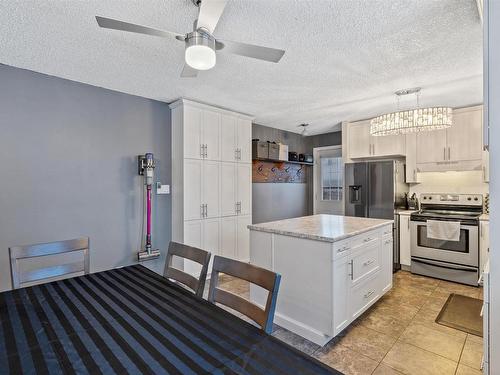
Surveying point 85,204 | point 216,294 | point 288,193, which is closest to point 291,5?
point 216,294

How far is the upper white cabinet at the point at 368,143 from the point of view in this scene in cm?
429

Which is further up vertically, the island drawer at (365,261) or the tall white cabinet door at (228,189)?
the tall white cabinet door at (228,189)

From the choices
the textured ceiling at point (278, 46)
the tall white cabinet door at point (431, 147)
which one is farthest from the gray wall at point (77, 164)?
the tall white cabinet door at point (431, 147)

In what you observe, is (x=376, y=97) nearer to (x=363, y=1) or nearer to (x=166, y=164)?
(x=363, y=1)

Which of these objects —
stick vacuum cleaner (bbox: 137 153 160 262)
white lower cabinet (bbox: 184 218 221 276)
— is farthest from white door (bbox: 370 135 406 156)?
stick vacuum cleaner (bbox: 137 153 160 262)

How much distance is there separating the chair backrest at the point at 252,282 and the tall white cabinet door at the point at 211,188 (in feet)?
7.89

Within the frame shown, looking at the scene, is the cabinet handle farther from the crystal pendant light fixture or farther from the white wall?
the white wall

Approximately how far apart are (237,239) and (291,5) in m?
3.17

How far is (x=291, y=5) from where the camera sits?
1.67 metres

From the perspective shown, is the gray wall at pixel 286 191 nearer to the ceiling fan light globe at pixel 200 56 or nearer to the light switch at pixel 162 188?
the light switch at pixel 162 188

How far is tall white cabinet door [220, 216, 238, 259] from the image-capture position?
3.93m

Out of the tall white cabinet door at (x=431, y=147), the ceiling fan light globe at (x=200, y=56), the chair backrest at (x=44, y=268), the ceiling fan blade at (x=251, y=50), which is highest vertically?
the ceiling fan blade at (x=251, y=50)

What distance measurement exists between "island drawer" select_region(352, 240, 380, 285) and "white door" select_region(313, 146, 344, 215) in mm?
2750

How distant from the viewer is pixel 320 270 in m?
2.13
